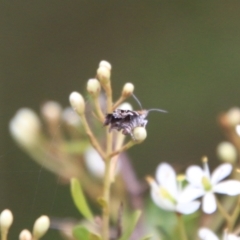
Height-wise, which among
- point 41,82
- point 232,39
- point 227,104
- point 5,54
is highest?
point 5,54

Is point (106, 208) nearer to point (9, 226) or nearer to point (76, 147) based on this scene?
point (9, 226)

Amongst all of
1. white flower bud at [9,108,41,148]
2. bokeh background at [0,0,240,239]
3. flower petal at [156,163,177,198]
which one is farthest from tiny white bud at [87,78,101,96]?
bokeh background at [0,0,240,239]

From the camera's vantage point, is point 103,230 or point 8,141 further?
point 8,141

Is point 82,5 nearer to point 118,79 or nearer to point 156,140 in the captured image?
point 118,79

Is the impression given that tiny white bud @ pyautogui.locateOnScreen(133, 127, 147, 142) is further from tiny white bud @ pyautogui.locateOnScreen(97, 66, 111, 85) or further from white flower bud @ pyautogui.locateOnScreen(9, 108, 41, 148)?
white flower bud @ pyautogui.locateOnScreen(9, 108, 41, 148)

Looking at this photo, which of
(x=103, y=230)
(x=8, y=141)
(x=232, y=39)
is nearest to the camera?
(x=103, y=230)

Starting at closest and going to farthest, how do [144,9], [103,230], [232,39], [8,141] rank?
[103,230], [8,141], [232,39], [144,9]

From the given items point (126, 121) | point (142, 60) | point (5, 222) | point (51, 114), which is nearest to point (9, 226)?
point (5, 222)

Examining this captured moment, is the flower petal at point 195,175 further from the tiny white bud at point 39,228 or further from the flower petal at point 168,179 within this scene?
the tiny white bud at point 39,228

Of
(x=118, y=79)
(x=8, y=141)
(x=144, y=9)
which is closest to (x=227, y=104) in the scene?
(x=118, y=79)

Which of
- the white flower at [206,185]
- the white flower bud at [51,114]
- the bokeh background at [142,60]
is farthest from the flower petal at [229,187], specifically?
the bokeh background at [142,60]
